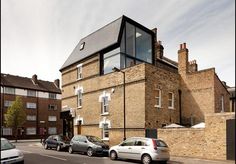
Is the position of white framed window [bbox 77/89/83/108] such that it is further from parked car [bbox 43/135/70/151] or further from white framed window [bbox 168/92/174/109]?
white framed window [bbox 168/92/174/109]

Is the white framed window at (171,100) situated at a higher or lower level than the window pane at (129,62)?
lower

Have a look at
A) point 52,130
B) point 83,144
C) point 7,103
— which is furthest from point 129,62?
point 52,130

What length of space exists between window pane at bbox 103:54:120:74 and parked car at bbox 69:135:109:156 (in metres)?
7.65

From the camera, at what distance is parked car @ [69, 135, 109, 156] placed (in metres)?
20.7

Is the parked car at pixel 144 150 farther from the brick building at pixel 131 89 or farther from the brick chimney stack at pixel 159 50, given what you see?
the brick chimney stack at pixel 159 50

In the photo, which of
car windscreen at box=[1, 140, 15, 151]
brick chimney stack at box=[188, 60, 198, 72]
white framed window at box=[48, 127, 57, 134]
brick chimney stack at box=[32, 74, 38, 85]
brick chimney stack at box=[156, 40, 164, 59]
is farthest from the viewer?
brick chimney stack at box=[32, 74, 38, 85]

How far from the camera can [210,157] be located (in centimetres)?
1822

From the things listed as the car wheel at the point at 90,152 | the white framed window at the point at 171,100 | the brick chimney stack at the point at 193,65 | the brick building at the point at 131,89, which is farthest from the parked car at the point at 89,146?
the brick chimney stack at the point at 193,65

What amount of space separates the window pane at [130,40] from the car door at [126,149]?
11212 mm

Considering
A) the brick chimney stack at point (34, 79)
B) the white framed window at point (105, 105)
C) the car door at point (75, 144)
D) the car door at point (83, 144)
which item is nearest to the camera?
the car door at point (83, 144)

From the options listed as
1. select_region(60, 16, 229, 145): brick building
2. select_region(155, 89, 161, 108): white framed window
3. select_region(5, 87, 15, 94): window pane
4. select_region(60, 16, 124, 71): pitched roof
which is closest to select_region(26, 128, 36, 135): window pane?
select_region(5, 87, 15, 94): window pane

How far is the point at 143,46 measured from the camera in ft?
94.7

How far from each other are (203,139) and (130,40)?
12787 mm

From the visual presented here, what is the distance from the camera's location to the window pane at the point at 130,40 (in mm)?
27344
